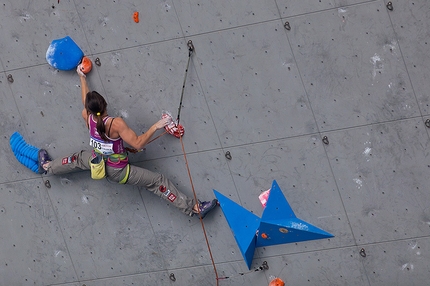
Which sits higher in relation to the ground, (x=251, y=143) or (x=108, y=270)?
(x=251, y=143)

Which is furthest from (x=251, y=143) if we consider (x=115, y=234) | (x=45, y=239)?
(x=45, y=239)

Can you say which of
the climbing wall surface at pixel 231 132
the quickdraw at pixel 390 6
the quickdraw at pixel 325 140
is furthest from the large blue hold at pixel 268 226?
the quickdraw at pixel 390 6

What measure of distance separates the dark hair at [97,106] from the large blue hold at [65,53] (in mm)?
583

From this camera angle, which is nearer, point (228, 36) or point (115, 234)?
point (228, 36)

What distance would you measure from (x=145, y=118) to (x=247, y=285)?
1.60 metres

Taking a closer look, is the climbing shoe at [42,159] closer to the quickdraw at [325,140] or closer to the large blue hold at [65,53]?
the large blue hold at [65,53]

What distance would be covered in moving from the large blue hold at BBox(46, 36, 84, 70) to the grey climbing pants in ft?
2.33

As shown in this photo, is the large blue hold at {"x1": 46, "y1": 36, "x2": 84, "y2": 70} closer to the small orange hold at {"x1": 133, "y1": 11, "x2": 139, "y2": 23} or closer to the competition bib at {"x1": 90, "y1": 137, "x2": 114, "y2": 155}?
the small orange hold at {"x1": 133, "y1": 11, "x2": 139, "y2": 23}

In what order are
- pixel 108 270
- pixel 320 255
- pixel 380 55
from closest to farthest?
pixel 380 55
pixel 320 255
pixel 108 270

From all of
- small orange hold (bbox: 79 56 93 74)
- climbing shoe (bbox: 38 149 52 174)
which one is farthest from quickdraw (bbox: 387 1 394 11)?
climbing shoe (bbox: 38 149 52 174)

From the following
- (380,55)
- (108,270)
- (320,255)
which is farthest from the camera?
(108,270)

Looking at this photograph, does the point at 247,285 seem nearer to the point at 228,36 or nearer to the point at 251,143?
the point at 251,143

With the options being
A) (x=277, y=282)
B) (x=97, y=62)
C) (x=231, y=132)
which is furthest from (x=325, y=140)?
(x=97, y=62)

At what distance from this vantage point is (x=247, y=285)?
23.6 feet
